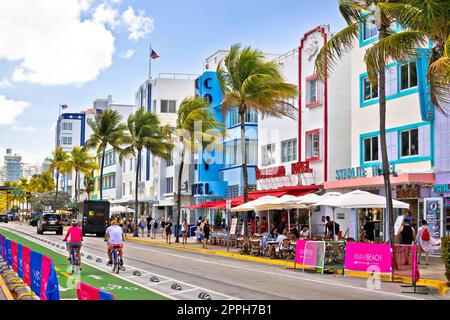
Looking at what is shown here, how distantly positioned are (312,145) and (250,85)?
22.6 ft

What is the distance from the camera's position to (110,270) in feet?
73.6

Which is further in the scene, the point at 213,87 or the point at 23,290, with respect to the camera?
the point at 213,87

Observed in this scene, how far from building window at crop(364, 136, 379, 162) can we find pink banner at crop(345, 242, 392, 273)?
41.8 ft

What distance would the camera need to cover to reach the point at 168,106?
242 feet

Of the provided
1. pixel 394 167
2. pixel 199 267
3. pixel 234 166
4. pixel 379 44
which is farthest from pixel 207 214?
pixel 379 44

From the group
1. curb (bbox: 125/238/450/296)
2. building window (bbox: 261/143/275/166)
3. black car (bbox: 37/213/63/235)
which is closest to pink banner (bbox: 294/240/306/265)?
curb (bbox: 125/238/450/296)

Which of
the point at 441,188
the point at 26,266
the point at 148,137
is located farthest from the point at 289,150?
the point at 26,266

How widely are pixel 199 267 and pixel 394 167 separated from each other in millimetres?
11667

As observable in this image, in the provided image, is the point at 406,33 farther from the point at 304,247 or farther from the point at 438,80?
the point at 304,247

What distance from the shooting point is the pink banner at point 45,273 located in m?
12.3

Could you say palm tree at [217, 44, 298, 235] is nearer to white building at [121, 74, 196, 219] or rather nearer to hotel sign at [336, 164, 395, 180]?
hotel sign at [336, 164, 395, 180]

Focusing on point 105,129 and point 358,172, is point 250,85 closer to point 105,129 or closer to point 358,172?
point 358,172

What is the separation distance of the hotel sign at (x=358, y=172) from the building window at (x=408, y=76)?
3852 millimetres

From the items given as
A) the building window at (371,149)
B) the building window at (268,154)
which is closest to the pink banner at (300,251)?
the building window at (371,149)
